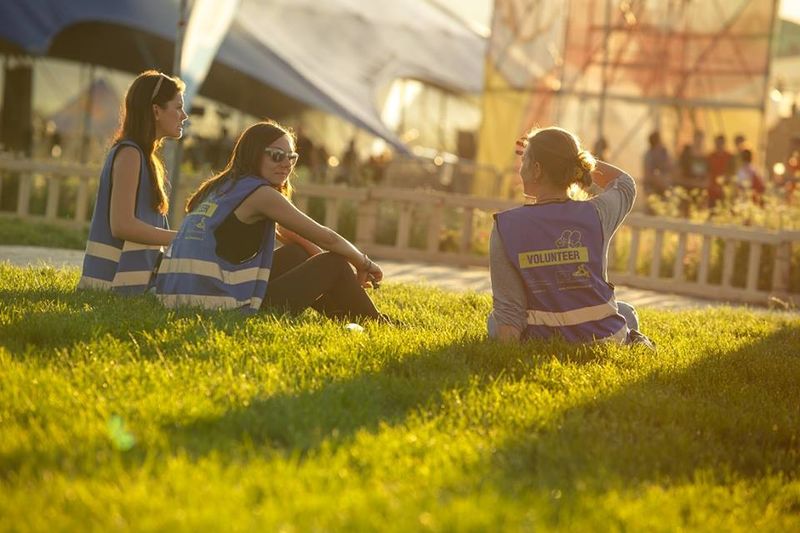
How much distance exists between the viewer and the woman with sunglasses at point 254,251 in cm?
648

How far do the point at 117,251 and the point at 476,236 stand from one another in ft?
28.8

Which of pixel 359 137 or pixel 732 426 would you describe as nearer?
pixel 732 426

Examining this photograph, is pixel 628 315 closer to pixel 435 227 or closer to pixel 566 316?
pixel 566 316

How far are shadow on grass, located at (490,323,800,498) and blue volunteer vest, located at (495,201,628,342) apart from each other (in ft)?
1.95

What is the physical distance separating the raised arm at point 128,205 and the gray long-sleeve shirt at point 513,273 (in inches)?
73.3

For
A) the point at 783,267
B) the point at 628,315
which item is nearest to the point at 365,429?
the point at 628,315

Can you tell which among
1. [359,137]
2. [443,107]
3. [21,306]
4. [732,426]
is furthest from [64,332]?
[443,107]

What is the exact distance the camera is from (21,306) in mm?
6289

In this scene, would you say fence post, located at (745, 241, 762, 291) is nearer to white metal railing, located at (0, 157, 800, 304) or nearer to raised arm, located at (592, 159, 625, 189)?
white metal railing, located at (0, 157, 800, 304)

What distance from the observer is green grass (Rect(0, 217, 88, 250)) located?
485 inches

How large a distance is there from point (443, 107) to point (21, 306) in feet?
113

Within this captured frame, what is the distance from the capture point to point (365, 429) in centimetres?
424

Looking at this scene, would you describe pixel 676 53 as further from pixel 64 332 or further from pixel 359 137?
pixel 64 332

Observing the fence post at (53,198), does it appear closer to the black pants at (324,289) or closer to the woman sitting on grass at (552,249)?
the black pants at (324,289)
